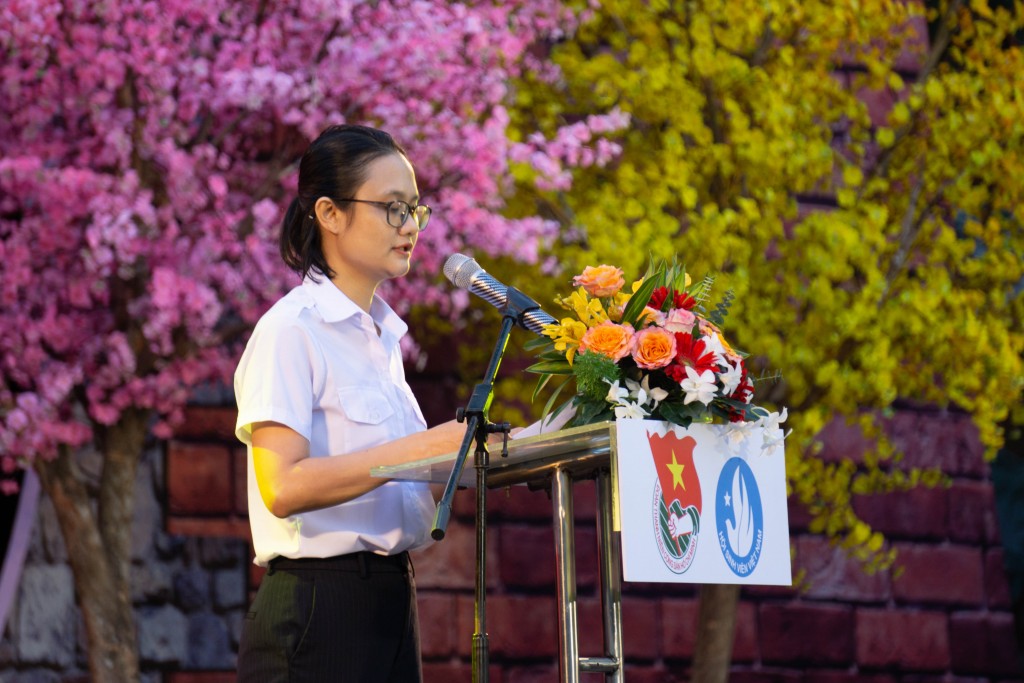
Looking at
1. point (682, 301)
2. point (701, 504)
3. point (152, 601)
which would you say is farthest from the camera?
point (152, 601)

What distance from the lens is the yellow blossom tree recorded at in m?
5.37

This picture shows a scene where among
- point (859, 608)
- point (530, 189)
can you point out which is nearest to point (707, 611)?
point (859, 608)

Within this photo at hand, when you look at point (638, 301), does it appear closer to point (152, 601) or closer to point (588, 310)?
point (588, 310)

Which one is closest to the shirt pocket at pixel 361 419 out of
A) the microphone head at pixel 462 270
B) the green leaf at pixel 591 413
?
the microphone head at pixel 462 270

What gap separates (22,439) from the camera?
468 centimetres

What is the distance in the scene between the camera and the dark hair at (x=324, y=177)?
2840mm

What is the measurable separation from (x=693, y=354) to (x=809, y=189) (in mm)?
3233

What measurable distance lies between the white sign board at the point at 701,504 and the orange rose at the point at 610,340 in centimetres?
18

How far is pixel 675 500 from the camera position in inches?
96.8

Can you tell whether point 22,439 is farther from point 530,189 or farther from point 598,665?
point 598,665

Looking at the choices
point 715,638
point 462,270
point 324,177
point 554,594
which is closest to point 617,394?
point 462,270

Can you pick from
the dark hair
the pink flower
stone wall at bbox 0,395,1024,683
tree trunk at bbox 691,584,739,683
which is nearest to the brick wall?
stone wall at bbox 0,395,1024,683

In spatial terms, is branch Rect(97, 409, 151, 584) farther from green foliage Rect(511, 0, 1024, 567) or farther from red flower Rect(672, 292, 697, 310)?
red flower Rect(672, 292, 697, 310)

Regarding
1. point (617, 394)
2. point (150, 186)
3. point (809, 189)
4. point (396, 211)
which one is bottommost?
point (617, 394)
